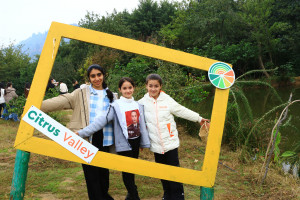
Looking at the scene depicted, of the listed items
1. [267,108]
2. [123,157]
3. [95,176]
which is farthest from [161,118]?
[267,108]

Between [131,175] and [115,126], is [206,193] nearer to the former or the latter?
[131,175]

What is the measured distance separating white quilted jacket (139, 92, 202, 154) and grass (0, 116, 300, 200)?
1.09m

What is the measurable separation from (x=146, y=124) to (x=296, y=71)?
24.9m

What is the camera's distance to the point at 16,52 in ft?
96.4

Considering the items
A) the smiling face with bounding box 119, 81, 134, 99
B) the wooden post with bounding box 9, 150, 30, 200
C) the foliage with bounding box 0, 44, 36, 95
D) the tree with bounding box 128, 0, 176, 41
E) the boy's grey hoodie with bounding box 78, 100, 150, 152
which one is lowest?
the wooden post with bounding box 9, 150, 30, 200

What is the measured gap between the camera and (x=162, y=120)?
278 centimetres

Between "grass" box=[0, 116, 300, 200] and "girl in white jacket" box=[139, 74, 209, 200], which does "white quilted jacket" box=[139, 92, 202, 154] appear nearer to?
"girl in white jacket" box=[139, 74, 209, 200]

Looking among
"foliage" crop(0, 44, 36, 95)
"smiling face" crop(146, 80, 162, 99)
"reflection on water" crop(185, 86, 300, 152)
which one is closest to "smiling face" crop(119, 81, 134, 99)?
"smiling face" crop(146, 80, 162, 99)

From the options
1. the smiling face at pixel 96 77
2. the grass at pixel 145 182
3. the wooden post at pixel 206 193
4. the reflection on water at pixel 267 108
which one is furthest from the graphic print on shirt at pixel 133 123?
the reflection on water at pixel 267 108

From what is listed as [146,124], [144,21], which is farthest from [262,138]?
[144,21]

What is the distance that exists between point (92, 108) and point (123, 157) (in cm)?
63

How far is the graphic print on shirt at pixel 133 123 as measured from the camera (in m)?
2.59

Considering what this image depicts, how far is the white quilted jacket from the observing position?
9.13 feet

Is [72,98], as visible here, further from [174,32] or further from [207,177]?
[174,32]
